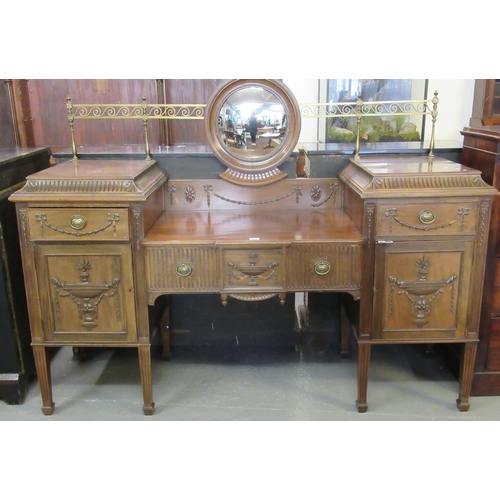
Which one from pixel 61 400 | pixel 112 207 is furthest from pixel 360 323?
pixel 61 400

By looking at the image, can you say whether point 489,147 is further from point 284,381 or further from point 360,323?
point 284,381

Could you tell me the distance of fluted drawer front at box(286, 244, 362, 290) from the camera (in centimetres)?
214

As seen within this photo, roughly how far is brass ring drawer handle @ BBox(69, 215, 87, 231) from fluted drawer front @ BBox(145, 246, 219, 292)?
0.92 feet

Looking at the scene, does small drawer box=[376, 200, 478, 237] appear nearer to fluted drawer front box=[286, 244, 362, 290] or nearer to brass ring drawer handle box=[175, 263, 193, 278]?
fluted drawer front box=[286, 244, 362, 290]

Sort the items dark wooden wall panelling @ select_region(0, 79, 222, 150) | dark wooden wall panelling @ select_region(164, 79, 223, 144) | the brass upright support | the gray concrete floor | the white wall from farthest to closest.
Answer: dark wooden wall panelling @ select_region(164, 79, 223, 144) → dark wooden wall panelling @ select_region(0, 79, 222, 150) → the white wall → the brass upright support → the gray concrete floor

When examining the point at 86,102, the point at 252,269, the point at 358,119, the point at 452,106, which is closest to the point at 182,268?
the point at 252,269

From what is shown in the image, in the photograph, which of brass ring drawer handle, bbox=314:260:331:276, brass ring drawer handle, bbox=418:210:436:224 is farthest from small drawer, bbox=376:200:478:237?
brass ring drawer handle, bbox=314:260:331:276

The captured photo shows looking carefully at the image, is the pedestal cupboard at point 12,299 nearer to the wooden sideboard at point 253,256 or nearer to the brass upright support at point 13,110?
the wooden sideboard at point 253,256

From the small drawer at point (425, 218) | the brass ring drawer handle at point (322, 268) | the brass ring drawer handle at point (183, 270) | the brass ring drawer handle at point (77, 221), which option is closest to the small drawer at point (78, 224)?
the brass ring drawer handle at point (77, 221)

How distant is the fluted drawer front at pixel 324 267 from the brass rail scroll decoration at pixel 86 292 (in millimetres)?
761

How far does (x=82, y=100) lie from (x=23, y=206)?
1961 millimetres

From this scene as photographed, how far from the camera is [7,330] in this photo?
237 cm

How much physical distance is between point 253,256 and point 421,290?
749 millimetres

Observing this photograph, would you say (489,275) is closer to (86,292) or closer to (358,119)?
(358,119)
